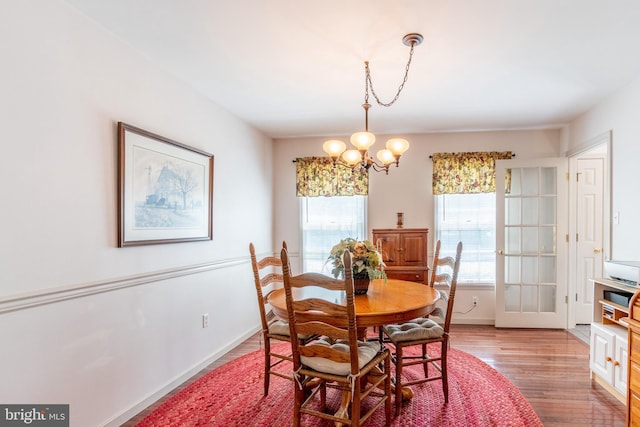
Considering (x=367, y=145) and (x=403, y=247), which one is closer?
(x=367, y=145)

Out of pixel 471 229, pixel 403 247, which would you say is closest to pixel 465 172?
pixel 471 229

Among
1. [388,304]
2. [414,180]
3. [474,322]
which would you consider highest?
[414,180]

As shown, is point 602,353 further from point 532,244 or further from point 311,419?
point 311,419

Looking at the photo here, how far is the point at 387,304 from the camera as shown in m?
2.14

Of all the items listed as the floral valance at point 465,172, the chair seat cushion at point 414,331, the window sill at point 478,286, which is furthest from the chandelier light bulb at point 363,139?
the window sill at point 478,286

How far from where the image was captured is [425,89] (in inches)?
125

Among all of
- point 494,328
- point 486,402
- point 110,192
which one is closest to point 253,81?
point 110,192

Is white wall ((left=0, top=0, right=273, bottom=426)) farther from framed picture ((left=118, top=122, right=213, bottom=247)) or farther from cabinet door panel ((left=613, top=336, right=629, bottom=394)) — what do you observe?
cabinet door panel ((left=613, top=336, right=629, bottom=394))

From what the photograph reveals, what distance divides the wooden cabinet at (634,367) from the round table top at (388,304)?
110cm

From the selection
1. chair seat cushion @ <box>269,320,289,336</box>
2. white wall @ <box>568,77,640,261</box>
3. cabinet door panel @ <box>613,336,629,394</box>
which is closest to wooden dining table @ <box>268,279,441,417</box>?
chair seat cushion @ <box>269,320,289,336</box>

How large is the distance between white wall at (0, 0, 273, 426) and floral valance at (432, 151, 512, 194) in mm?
3017

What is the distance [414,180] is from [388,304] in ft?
9.48

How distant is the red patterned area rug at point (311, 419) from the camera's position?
2312 mm

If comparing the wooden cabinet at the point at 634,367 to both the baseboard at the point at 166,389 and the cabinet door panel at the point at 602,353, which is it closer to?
the cabinet door panel at the point at 602,353
